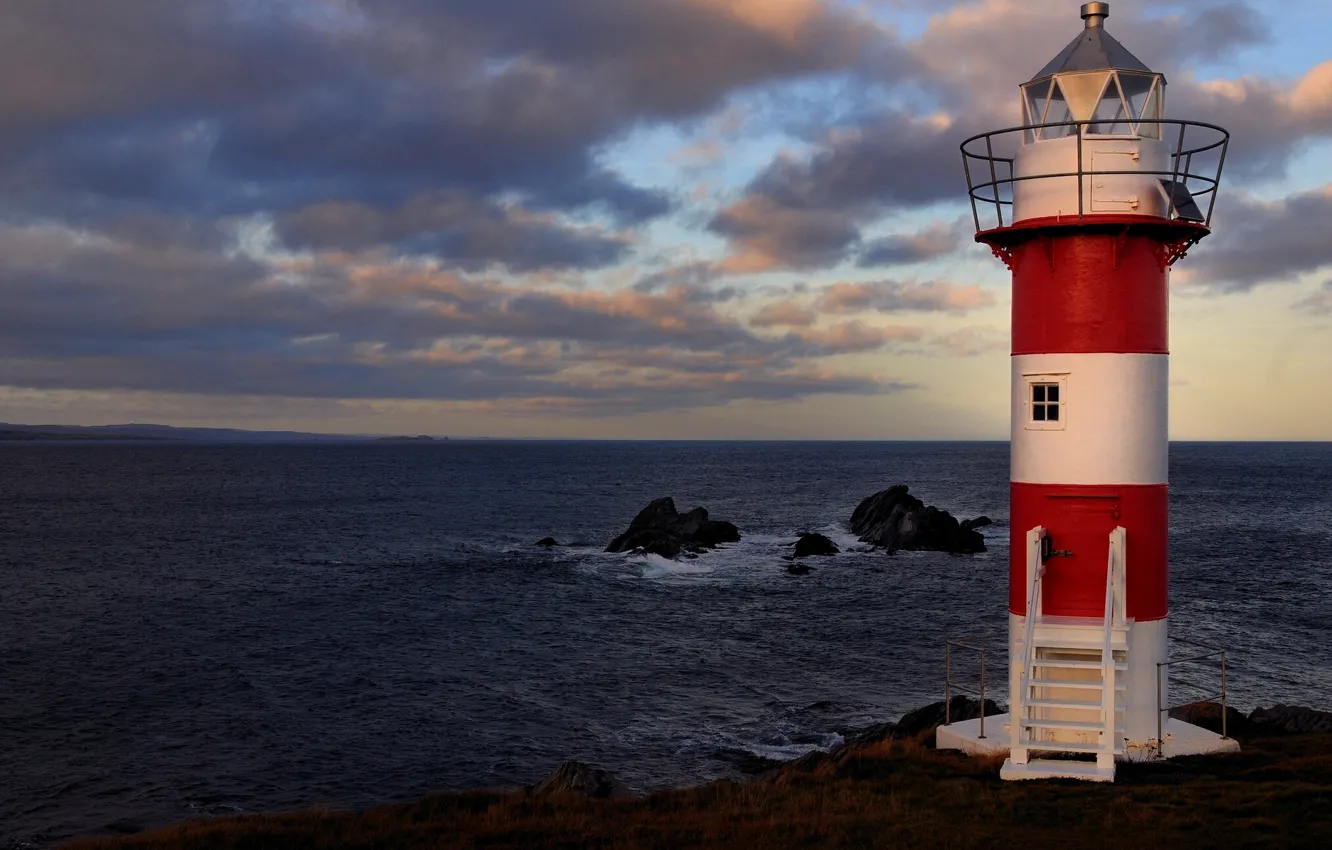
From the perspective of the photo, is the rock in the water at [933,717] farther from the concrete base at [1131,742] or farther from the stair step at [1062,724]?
the stair step at [1062,724]

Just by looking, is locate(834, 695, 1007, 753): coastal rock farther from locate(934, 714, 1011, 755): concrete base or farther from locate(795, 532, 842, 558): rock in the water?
locate(795, 532, 842, 558): rock in the water

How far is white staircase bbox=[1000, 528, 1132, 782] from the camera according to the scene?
12.4 metres

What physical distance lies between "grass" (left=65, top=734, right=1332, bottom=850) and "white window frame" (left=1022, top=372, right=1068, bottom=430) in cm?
443

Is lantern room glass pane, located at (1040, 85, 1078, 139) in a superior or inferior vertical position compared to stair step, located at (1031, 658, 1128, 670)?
superior

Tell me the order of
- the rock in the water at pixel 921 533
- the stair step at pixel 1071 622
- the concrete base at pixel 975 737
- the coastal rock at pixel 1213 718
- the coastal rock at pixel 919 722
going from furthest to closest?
the rock in the water at pixel 921 533
the coastal rock at pixel 919 722
the coastal rock at pixel 1213 718
the concrete base at pixel 975 737
the stair step at pixel 1071 622

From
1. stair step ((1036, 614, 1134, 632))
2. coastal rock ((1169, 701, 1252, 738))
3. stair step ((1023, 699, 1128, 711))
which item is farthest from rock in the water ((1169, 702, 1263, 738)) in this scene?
stair step ((1023, 699, 1128, 711))

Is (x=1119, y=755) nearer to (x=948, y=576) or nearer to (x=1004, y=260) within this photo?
(x=1004, y=260)

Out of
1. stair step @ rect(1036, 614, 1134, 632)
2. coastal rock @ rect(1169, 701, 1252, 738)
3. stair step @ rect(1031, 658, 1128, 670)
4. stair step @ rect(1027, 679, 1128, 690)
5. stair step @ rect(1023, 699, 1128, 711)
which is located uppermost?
stair step @ rect(1036, 614, 1134, 632)

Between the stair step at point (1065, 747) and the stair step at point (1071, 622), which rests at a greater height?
the stair step at point (1071, 622)

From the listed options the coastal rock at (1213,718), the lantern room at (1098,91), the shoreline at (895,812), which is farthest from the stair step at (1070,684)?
the lantern room at (1098,91)

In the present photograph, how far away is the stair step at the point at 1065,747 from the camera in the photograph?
1255 centimetres

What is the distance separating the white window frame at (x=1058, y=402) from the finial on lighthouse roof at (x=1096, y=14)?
15.9ft

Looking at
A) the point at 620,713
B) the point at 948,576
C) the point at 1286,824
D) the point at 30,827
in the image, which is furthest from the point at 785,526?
the point at 1286,824

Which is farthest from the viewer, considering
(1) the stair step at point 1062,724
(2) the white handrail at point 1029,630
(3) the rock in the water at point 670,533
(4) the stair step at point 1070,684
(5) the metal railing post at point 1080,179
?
(3) the rock in the water at point 670,533
